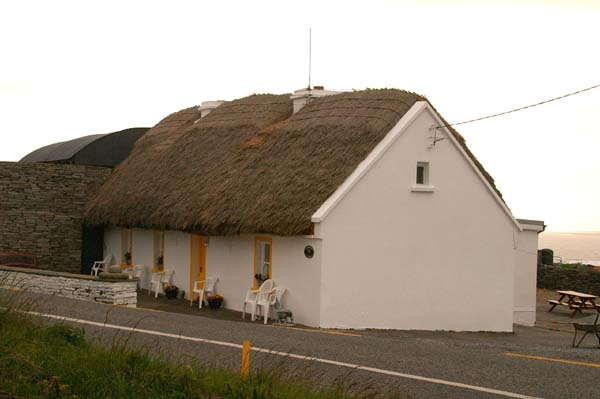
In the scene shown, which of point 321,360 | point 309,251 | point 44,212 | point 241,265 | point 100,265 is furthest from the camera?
point 100,265

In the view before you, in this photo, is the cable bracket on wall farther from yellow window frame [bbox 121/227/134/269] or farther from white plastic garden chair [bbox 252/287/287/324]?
yellow window frame [bbox 121/227/134/269]

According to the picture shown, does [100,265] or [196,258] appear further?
[100,265]

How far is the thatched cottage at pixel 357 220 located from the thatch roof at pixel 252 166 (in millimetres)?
50

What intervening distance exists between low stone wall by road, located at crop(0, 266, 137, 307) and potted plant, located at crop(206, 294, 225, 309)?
2.57 meters

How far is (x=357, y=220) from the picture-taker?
20.0 m

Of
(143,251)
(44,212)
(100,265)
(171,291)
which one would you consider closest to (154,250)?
(143,251)

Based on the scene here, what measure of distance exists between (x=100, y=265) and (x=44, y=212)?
281 cm

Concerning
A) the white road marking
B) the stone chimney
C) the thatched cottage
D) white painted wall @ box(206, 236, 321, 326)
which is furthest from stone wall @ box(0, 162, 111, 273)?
the white road marking

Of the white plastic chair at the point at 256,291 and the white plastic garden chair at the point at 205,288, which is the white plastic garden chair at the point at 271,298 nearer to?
the white plastic chair at the point at 256,291

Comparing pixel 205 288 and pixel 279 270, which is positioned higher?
pixel 279 270

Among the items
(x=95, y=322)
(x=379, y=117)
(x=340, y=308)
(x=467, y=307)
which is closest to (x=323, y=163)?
(x=379, y=117)

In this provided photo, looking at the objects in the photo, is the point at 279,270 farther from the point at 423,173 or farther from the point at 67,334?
the point at 67,334

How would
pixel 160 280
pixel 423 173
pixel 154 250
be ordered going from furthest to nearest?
pixel 154 250 → pixel 160 280 → pixel 423 173

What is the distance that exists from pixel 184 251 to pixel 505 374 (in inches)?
585
